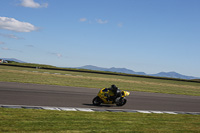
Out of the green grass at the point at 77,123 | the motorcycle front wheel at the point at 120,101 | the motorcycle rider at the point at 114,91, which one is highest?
the motorcycle rider at the point at 114,91

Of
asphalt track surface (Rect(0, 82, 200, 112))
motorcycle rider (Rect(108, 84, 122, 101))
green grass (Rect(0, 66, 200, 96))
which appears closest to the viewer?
asphalt track surface (Rect(0, 82, 200, 112))

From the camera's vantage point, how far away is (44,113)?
11.0 m

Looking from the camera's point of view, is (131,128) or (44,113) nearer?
(131,128)

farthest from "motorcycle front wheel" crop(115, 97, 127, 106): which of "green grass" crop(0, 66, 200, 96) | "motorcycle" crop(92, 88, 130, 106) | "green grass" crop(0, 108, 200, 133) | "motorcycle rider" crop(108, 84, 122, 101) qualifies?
"green grass" crop(0, 66, 200, 96)

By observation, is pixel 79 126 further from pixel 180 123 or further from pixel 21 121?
pixel 180 123

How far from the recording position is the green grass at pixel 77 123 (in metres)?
8.44

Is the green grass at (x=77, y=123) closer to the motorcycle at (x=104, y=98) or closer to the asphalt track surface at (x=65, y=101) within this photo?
the asphalt track surface at (x=65, y=101)

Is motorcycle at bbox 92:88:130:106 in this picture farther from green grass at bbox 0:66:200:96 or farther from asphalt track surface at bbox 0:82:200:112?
green grass at bbox 0:66:200:96

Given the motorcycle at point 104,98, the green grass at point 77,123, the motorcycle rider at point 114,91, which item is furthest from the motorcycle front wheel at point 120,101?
the green grass at point 77,123

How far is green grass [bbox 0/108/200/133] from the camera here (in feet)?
27.7

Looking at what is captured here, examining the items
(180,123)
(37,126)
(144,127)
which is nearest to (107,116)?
(144,127)

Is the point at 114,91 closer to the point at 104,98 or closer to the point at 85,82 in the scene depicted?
the point at 104,98

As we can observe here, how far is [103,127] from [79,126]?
83cm

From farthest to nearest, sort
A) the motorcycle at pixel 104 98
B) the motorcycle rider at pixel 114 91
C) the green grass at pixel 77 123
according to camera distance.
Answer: the motorcycle rider at pixel 114 91
the motorcycle at pixel 104 98
the green grass at pixel 77 123
